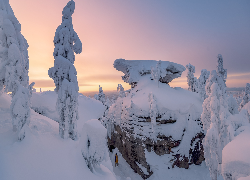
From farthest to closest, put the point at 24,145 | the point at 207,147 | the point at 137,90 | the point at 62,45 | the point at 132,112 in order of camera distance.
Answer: the point at 137,90, the point at 132,112, the point at 62,45, the point at 207,147, the point at 24,145

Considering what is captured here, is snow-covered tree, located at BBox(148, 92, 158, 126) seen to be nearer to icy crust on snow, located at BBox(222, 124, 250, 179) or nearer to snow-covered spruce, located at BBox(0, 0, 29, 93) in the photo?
icy crust on snow, located at BBox(222, 124, 250, 179)

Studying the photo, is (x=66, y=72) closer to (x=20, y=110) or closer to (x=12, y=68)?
(x=12, y=68)

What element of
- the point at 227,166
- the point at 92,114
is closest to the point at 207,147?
the point at 227,166

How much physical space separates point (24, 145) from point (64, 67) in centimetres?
559

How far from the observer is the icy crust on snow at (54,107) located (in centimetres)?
2399

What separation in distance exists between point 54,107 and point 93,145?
22.7 m

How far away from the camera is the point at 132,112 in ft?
53.5

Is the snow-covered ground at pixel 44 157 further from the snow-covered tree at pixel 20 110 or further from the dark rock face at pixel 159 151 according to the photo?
the dark rock face at pixel 159 151

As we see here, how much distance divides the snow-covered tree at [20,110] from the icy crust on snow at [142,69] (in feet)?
60.3

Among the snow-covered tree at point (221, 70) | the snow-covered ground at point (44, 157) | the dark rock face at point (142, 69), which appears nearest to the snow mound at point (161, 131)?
the snow-covered tree at point (221, 70)

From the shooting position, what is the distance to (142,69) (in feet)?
79.5

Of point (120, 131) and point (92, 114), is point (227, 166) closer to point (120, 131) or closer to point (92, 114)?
point (120, 131)

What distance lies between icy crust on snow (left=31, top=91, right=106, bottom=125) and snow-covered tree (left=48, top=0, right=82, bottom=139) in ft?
47.5

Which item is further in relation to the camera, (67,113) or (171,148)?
(171,148)
